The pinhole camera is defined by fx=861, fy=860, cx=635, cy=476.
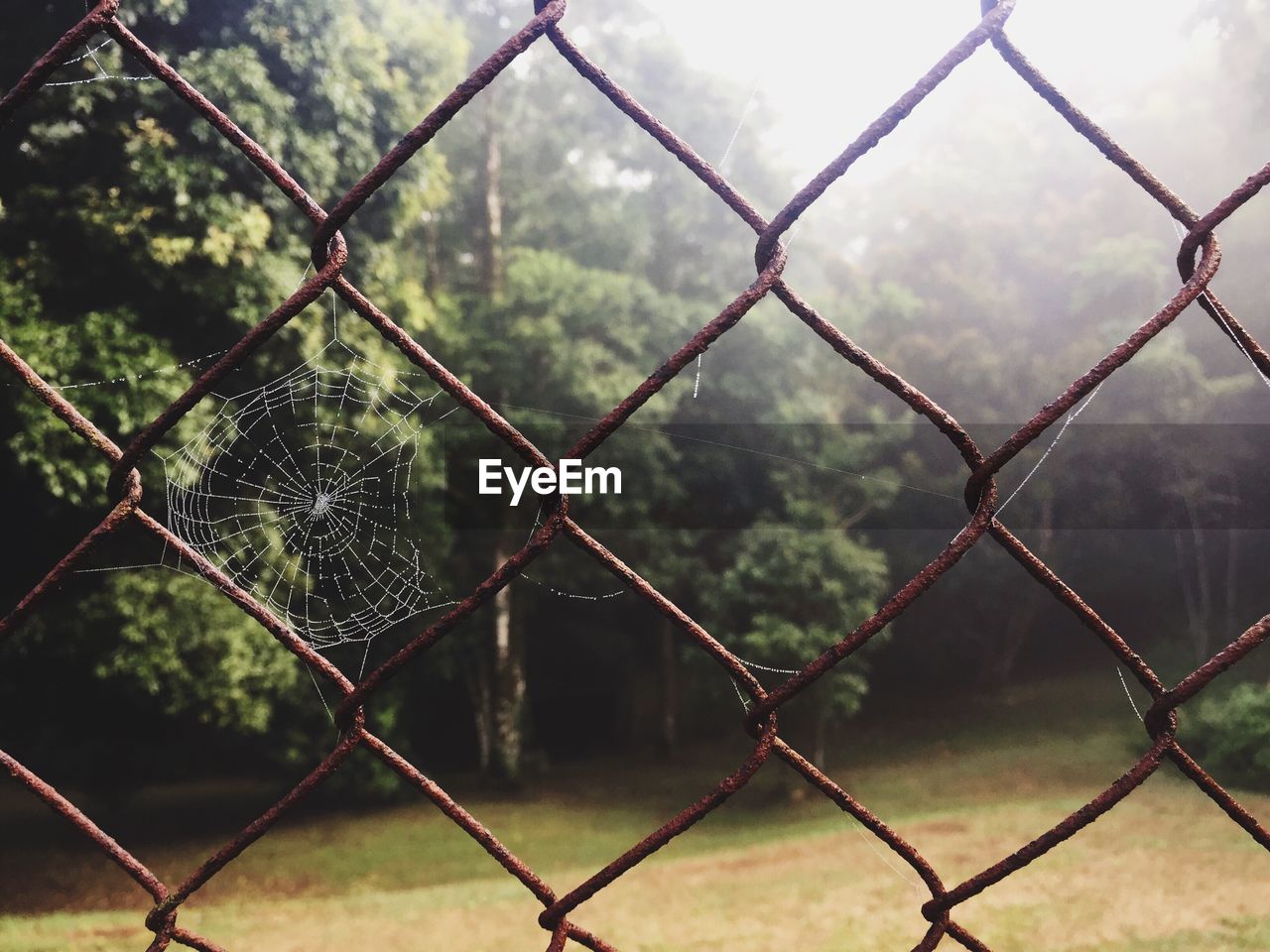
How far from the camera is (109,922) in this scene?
173 inches

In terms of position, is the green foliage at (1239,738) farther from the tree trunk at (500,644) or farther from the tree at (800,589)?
the tree trunk at (500,644)

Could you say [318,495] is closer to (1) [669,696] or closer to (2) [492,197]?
Answer: (2) [492,197]

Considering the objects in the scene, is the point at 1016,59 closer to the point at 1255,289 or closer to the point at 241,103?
the point at 241,103

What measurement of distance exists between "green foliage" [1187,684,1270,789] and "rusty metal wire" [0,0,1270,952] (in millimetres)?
4790

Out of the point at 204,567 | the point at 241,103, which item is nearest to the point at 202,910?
the point at 241,103

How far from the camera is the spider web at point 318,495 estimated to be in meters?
3.86

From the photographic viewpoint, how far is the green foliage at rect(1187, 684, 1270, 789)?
4.05 m

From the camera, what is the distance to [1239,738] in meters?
4.11

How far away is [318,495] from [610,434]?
4.16 metres

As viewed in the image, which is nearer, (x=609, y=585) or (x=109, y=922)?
(x=109, y=922)

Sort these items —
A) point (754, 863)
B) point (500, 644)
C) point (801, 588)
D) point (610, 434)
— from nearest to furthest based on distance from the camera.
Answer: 1. point (610, 434)
2. point (754, 863)
3. point (801, 588)
4. point (500, 644)

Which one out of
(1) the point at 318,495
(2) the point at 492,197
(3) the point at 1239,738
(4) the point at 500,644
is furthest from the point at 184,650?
(3) the point at 1239,738

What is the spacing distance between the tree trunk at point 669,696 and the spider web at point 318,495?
2754 millimetres

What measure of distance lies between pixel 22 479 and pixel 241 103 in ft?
6.37
